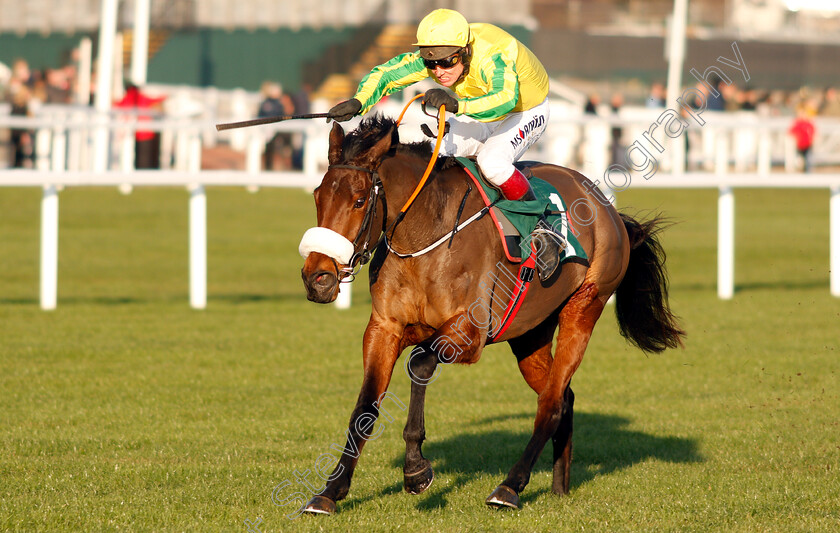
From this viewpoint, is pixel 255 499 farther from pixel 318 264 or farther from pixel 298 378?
pixel 298 378

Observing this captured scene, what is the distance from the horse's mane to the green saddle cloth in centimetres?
41

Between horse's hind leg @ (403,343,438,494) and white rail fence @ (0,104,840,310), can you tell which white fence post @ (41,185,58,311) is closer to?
white rail fence @ (0,104,840,310)

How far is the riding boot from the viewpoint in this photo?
4.79m

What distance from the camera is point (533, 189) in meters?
5.09

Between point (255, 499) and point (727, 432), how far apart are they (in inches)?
103

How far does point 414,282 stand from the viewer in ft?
14.5

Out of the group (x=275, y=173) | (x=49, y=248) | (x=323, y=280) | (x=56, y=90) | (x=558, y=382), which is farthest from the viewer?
(x=56, y=90)

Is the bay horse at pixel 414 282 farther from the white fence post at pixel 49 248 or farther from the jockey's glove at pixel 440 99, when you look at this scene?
the white fence post at pixel 49 248

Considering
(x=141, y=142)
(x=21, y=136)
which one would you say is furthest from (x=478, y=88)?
(x=21, y=136)

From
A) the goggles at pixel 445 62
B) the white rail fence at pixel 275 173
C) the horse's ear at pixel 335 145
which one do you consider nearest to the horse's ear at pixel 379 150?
the horse's ear at pixel 335 145

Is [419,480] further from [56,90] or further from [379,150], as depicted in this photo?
[56,90]

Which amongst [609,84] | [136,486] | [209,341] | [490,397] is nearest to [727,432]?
[490,397]

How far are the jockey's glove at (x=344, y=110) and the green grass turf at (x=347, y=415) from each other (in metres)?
1.48

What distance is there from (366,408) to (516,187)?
1154mm
